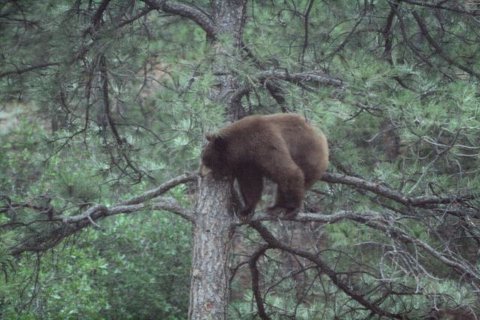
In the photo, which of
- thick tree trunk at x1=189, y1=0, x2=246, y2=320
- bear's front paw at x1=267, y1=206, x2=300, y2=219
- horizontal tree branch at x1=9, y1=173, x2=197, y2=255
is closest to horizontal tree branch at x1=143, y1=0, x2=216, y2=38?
Answer: thick tree trunk at x1=189, y1=0, x2=246, y2=320

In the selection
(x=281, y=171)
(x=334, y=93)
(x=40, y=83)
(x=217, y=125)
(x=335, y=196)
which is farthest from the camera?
(x=335, y=196)

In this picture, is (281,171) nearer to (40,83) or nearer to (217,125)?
(217,125)

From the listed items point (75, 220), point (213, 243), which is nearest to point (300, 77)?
point (213, 243)

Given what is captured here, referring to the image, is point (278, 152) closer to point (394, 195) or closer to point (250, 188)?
point (250, 188)

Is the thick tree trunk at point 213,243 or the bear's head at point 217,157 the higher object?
the bear's head at point 217,157

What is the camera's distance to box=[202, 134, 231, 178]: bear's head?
19.1 feet

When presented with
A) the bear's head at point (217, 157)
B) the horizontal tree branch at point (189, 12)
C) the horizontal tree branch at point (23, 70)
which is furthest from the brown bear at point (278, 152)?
the horizontal tree branch at point (23, 70)

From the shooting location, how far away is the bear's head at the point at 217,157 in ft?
19.1

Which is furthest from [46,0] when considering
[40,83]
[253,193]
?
[253,193]

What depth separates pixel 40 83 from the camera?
20.4ft

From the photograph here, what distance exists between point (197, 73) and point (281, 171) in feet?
3.71

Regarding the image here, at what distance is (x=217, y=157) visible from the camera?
584 cm

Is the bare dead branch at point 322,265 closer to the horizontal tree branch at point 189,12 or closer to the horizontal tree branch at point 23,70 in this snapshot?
the horizontal tree branch at point 189,12

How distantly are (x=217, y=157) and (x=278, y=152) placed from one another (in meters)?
0.51
